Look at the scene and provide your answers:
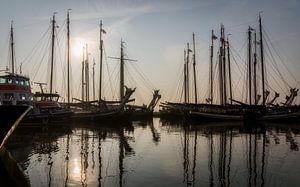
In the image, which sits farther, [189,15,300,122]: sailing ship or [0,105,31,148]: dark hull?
[189,15,300,122]: sailing ship

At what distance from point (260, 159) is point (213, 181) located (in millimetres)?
7640

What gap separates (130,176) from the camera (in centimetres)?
1792

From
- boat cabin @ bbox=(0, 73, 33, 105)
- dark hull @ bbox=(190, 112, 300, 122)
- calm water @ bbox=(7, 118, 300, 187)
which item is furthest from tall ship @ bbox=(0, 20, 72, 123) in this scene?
dark hull @ bbox=(190, 112, 300, 122)

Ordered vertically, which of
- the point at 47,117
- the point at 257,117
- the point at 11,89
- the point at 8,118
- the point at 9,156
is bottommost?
the point at 257,117

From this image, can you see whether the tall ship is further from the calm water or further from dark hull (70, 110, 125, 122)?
the calm water

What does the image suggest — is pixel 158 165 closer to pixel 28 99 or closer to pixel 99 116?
pixel 28 99

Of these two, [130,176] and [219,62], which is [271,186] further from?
[219,62]

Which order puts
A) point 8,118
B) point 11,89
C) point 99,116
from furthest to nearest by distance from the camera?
point 99,116, point 11,89, point 8,118

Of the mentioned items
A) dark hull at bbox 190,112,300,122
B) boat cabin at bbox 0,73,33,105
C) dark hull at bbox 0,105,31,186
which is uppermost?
boat cabin at bbox 0,73,33,105

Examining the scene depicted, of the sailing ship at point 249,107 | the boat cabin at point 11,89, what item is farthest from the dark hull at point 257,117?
the boat cabin at point 11,89

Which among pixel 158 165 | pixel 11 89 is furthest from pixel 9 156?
pixel 11 89

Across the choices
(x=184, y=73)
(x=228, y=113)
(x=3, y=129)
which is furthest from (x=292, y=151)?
(x=184, y=73)

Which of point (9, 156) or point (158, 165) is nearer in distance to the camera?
point (158, 165)

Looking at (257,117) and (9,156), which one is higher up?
(9,156)
